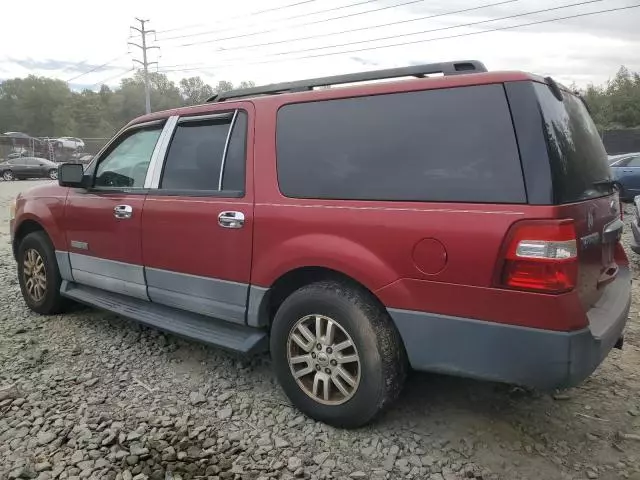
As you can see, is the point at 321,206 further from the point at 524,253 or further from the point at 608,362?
the point at 608,362

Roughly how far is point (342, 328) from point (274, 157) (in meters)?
1.09

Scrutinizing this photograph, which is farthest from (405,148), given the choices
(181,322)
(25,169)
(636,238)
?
(25,169)

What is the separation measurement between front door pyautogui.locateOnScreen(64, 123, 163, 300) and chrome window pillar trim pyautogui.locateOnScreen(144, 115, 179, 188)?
0.05 meters

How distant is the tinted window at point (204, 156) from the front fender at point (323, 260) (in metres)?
0.52

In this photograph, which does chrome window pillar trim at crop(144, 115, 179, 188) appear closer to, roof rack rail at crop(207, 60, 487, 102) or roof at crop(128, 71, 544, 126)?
roof at crop(128, 71, 544, 126)

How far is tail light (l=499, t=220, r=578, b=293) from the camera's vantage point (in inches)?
86.7

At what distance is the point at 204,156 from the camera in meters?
3.49

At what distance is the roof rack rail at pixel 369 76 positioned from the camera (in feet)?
8.68

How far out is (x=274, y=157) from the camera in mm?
3088

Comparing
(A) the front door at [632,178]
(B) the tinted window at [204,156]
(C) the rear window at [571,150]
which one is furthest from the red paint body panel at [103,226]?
(A) the front door at [632,178]

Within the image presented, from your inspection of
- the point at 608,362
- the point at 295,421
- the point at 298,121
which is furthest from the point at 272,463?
the point at 608,362

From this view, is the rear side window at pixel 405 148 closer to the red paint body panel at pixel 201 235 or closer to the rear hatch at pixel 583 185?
the rear hatch at pixel 583 185

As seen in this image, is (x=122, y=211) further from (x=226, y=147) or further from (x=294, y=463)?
(x=294, y=463)

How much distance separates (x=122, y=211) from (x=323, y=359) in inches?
79.4
